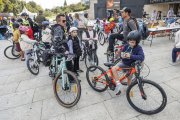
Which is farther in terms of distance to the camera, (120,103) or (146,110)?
(120,103)

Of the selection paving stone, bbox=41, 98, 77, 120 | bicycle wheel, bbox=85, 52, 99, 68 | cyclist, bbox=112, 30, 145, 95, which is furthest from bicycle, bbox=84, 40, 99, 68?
paving stone, bbox=41, 98, 77, 120

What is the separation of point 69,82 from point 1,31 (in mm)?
13186

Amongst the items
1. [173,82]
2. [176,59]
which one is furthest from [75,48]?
[176,59]

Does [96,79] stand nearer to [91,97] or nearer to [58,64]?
[91,97]

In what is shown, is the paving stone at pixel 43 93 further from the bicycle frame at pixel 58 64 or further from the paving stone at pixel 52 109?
the bicycle frame at pixel 58 64

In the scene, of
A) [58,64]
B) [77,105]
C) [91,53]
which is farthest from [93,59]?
[77,105]

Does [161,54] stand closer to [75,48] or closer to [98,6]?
[75,48]

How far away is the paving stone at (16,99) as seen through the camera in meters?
3.82

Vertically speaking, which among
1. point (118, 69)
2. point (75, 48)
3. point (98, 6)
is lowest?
point (118, 69)

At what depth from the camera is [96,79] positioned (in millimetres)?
3986

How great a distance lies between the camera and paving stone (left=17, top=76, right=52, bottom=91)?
4.66m

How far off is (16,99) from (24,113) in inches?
29.1

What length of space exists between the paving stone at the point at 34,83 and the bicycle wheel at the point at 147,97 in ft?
8.08

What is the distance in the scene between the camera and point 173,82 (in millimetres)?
4301
